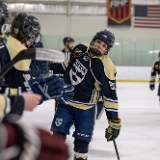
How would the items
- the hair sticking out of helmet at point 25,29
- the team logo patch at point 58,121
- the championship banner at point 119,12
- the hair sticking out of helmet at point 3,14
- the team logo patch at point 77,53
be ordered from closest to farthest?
the hair sticking out of helmet at point 3,14
the hair sticking out of helmet at point 25,29
the team logo patch at point 58,121
the team logo patch at point 77,53
the championship banner at point 119,12

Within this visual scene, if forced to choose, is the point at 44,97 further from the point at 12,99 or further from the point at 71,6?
the point at 71,6

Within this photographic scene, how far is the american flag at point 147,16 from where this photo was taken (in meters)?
14.1

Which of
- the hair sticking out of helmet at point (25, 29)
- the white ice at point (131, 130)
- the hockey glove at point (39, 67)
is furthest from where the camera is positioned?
the white ice at point (131, 130)

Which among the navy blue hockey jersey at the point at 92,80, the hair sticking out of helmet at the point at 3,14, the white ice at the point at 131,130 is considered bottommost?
the white ice at the point at 131,130

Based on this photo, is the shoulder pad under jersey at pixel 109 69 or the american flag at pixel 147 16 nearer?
the shoulder pad under jersey at pixel 109 69

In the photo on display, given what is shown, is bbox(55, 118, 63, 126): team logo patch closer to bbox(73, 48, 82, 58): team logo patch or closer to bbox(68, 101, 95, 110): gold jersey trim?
bbox(68, 101, 95, 110): gold jersey trim

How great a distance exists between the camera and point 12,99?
4.28 ft

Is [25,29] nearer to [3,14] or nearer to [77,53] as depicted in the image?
[3,14]

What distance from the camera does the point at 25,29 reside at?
83.0 inches

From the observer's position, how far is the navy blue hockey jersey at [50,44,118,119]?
2.77 metres

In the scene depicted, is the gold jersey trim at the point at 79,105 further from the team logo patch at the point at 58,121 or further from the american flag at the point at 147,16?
the american flag at the point at 147,16

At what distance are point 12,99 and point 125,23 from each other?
1312 centimetres

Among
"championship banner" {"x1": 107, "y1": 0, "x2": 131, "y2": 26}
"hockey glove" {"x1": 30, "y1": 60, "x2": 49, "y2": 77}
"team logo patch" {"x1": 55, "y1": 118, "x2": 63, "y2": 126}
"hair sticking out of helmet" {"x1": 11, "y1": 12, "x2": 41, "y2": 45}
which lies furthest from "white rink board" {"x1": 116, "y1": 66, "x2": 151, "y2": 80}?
"hair sticking out of helmet" {"x1": 11, "y1": 12, "x2": 41, "y2": 45}

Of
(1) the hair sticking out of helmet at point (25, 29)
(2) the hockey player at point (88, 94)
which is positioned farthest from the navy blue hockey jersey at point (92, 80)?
(1) the hair sticking out of helmet at point (25, 29)
